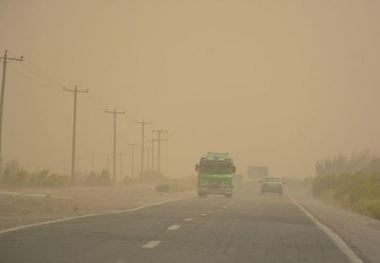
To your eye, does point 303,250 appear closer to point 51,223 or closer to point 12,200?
point 51,223

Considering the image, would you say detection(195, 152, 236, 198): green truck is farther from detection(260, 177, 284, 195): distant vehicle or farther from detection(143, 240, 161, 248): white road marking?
detection(143, 240, 161, 248): white road marking

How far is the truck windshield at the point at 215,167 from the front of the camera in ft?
207

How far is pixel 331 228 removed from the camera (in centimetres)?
2627

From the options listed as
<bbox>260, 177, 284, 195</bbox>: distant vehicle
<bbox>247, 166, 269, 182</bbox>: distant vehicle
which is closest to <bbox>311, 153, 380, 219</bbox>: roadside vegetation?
<bbox>260, 177, 284, 195</bbox>: distant vehicle

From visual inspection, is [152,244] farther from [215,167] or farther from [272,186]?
[272,186]

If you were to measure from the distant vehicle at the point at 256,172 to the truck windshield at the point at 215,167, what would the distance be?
64452mm

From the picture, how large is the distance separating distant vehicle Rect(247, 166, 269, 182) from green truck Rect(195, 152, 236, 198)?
209ft

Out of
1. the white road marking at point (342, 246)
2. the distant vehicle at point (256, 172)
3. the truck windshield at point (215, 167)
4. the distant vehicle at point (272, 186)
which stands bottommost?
the white road marking at point (342, 246)

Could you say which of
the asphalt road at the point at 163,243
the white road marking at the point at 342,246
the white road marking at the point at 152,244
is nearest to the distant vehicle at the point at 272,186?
the white road marking at the point at 342,246

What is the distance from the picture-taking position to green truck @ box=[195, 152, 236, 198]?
6312cm

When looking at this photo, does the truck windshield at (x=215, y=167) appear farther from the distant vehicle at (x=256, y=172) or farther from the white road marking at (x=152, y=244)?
the distant vehicle at (x=256, y=172)

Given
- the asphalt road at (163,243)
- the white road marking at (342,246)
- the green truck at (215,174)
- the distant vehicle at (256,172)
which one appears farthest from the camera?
the distant vehicle at (256,172)

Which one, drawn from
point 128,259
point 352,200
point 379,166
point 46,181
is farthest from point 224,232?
point 379,166

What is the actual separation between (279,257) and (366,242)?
617 cm
